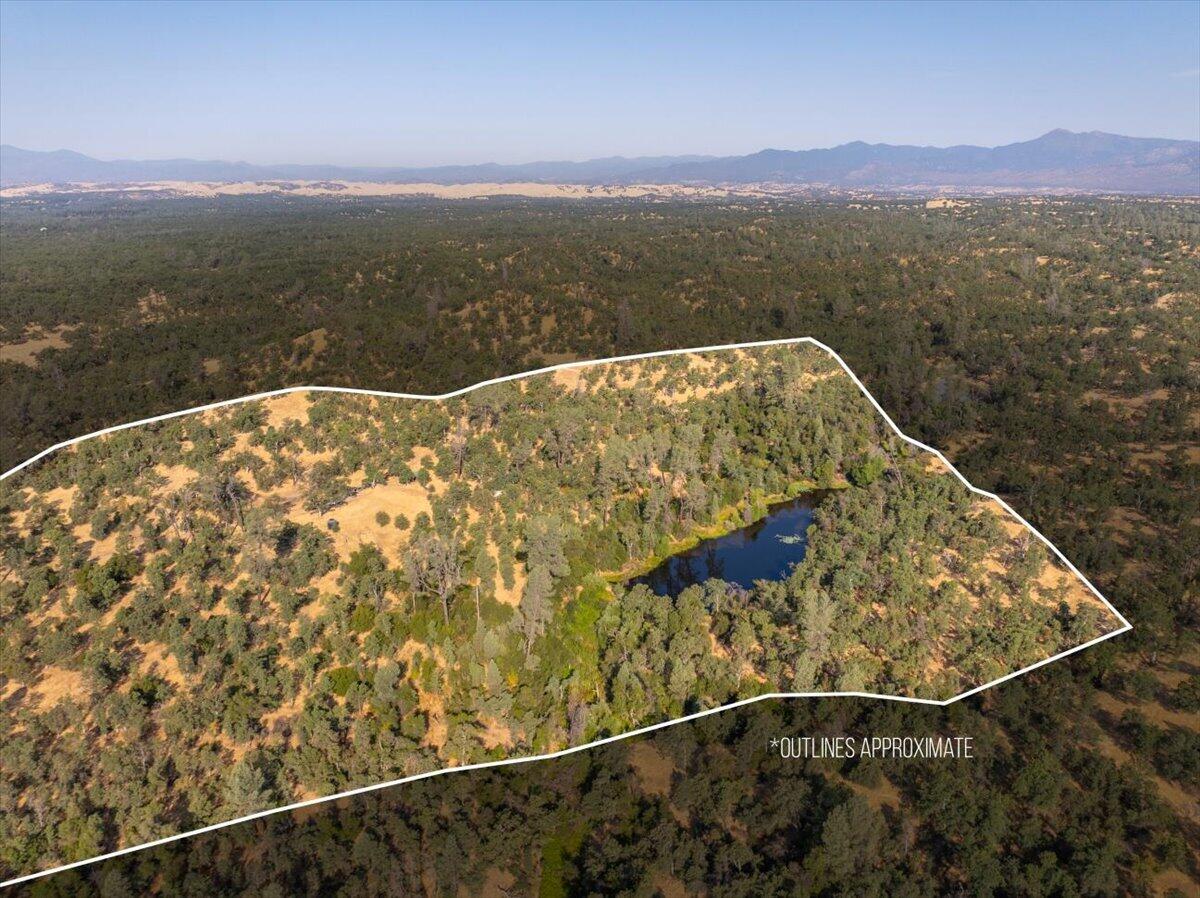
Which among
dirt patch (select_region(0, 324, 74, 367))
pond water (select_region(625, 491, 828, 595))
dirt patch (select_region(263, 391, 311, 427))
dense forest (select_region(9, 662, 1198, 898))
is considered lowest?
dense forest (select_region(9, 662, 1198, 898))

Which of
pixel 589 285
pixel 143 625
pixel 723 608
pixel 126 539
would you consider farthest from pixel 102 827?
pixel 589 285

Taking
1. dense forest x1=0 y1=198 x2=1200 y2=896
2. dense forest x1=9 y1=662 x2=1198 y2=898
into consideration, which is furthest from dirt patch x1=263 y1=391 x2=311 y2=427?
dense forest x1=9 y1=662 x2=1198 y2=898

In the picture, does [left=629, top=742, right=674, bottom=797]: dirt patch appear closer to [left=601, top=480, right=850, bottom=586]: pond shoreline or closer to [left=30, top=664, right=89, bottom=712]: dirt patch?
[left=601, top=480, right=850, bottom=586]: pond shoreline

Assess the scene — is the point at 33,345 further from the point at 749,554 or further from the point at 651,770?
the point at 749,554

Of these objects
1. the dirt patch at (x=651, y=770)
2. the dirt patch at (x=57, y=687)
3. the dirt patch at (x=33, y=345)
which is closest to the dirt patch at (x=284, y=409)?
the dirt patch at (x=57, y=687)

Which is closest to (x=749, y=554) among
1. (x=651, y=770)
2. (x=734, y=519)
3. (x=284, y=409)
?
(x=734, y=519)

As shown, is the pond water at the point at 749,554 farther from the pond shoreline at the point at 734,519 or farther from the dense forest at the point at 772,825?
the dense forest at the point at 772,825

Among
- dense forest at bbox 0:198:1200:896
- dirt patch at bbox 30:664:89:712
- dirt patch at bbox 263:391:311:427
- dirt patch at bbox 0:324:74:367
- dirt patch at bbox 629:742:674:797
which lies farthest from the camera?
dirt patch at bbox 0:324:74:367
